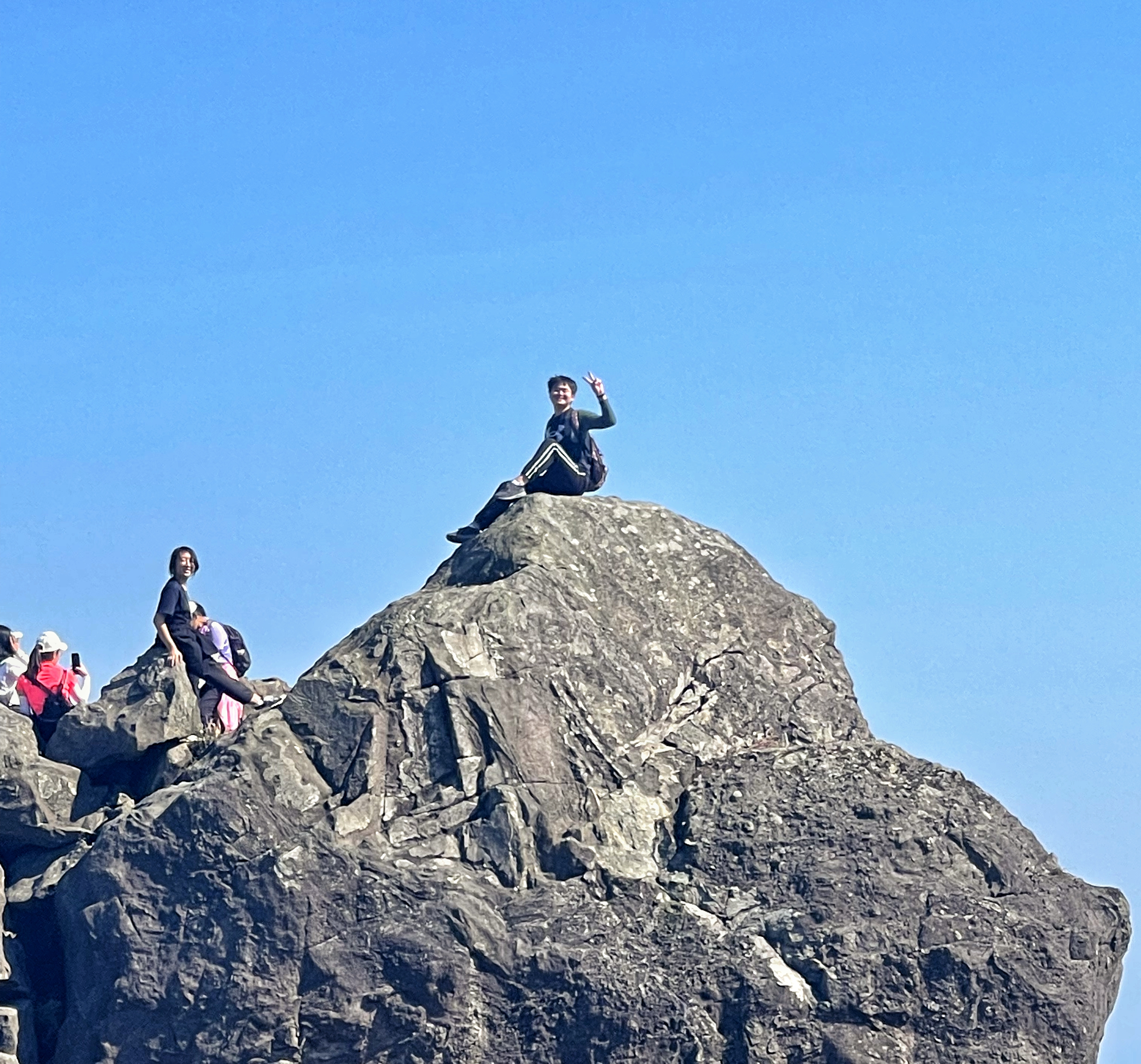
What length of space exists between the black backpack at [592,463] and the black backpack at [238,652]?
4681mm

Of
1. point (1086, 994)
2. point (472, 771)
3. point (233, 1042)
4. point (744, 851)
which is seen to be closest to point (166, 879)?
point (233, 1042)

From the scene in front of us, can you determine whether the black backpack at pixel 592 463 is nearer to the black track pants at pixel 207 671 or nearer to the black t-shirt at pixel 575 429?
the black t-shirt at pixel 575 429

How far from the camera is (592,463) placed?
28125mm

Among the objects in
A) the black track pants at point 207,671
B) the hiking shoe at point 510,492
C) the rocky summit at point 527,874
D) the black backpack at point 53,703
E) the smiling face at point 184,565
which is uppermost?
the hiking shoe at point 510,492

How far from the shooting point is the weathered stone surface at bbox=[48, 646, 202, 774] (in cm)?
2598

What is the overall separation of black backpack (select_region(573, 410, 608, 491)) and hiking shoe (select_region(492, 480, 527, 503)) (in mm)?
786

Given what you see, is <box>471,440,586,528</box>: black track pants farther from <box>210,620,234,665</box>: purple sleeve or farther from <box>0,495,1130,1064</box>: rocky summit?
<box>210,620,234,665</box>: purple sleeve

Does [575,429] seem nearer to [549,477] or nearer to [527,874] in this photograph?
[549,477]

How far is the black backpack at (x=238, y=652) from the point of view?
27.4 meters

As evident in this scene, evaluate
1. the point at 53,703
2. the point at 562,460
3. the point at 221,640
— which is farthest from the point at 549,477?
the point at 53,703

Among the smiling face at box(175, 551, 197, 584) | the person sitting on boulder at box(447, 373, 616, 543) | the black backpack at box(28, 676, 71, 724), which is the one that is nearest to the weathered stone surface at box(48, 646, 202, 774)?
the black backpack at box(28, 676, 71, 724)

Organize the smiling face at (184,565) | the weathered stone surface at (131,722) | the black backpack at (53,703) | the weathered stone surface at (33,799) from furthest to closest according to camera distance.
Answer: the black backpack at (53,703), the smiling face at (184,565), the weathered stone surface at (131,722), the weathered stone surface at (33,799)

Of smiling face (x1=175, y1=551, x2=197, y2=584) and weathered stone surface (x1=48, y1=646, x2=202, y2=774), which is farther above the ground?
smiling face (x1=175, y1=551, x2=197, y2=584)

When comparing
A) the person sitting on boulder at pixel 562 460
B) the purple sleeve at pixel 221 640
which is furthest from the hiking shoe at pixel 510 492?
the purple sleeve at pixel 221 640
